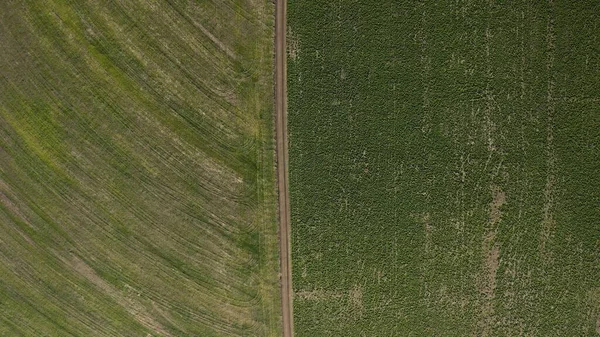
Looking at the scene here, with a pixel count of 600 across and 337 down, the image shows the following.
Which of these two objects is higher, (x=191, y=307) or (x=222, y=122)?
(x=222, y=122)

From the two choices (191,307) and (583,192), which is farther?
(191,307)

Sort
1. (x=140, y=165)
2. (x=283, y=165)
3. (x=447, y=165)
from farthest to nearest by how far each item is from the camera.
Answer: (x=140, y=165) → (x=283, y=165) → (x=447, y=165)

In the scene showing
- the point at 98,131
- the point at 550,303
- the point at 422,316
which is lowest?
the point at 550,303

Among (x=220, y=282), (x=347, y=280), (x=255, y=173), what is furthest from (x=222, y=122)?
(x=347, y=280)

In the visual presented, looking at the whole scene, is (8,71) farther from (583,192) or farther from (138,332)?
(583,192)

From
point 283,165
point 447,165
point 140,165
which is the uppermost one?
point 140,165

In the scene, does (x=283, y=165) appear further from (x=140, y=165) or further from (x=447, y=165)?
(x=447, y=165)

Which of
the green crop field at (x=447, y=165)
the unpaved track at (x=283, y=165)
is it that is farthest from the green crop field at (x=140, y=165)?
the green crop field at (x=447, y=165)

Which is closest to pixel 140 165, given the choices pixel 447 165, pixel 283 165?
pixel 283 165
